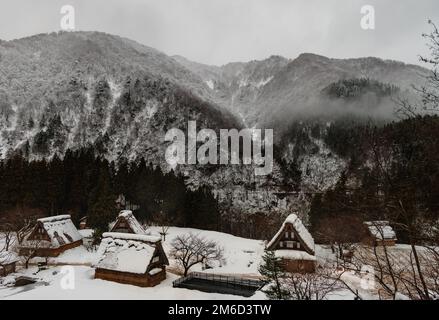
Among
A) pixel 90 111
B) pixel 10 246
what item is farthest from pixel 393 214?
pixel 90 111

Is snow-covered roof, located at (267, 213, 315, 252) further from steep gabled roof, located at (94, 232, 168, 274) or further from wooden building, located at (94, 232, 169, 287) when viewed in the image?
steep gabled roof, located at (94, 232, 168, 274)

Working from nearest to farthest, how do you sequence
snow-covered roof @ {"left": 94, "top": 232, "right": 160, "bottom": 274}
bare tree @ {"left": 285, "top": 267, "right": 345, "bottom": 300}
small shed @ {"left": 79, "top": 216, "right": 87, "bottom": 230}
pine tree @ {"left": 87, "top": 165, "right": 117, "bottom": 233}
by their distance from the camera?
bare tree @ {"left": 285, "top": 267, "right": 345, "bottom": 300}, snow-covered roof @ {"left": 94, "top": 232, "right": 160, "bottom": 274}, pine tree @ {"left": 87, "top": 165, "right": 117, "bottom": 233}, small shed @ {"left": 79, "top": 216, "right": 87, "bottom": 230}

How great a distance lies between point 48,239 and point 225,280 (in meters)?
24.2

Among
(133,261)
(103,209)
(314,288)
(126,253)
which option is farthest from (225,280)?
(103,209)

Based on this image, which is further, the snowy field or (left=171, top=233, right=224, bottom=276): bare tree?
(left=171, top=233, right=224, bottom=276): bare tree

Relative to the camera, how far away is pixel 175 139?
153 metres

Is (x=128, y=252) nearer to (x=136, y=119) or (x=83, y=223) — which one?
(x=83, y=223)

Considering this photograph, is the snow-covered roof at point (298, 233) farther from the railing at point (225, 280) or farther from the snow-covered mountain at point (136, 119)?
the snow-covered mountain at point (136, 119)

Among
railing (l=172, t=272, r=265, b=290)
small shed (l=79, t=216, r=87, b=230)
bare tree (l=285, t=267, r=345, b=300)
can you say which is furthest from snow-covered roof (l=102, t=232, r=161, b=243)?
small shed (l=79, t=216, r=87, b=230)

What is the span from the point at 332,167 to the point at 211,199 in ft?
348

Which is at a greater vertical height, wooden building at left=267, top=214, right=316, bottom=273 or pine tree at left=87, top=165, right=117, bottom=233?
pine tree at left=87, top=165, right=117, bottom=233

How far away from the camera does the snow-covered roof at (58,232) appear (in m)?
40.4

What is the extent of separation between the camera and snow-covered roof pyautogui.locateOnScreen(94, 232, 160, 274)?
1227 inches
